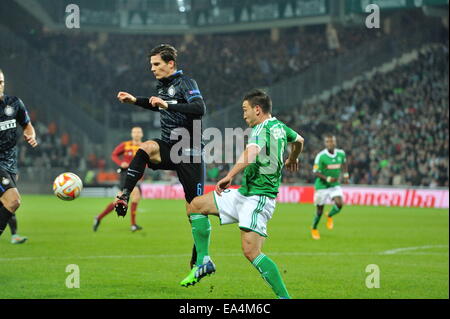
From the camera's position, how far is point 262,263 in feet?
25.6

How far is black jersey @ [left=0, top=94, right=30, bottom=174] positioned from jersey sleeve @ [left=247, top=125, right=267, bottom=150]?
14.1 feet

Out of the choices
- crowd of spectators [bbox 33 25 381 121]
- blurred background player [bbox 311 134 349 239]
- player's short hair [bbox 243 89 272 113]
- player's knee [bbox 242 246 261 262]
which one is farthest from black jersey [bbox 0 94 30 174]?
crowd of spectators [bbox 33 25 381 121]

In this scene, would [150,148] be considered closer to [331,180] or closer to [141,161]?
[141,161]

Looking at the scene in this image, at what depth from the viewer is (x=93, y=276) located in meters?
10.8

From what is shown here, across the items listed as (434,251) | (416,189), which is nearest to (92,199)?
(416,189)

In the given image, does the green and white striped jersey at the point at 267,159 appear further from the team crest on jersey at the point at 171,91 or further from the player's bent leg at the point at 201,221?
the team crest on jersey at the point at 171,91

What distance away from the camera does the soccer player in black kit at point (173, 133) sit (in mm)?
8688

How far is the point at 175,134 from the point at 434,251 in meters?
8.65

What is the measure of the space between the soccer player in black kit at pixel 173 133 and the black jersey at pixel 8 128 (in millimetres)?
2501

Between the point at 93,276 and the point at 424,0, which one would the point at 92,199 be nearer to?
the point at 424,0

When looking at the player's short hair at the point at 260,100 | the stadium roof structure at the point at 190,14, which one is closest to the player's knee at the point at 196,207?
the player's short hair at the point at 260,100

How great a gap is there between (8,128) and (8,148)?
0.99 ft

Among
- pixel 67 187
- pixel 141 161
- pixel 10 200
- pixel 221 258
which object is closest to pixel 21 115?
pixel 10 200

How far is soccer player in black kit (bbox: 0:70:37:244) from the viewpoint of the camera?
10062mm
